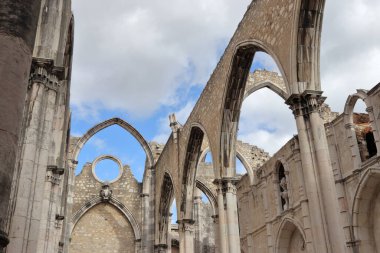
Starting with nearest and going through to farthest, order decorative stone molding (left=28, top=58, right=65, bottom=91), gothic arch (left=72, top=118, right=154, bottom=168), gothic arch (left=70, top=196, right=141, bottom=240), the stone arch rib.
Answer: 1. decorative stone molding (left=28, top=58, right=65, bottom=91)
2. gothic arch (left=70, top=196, right=141, bottom=240)
3. gothic arch (left=72, top=118, right=154, bottom=168)
4. the stone arch rib

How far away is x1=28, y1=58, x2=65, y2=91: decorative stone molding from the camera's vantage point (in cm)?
686

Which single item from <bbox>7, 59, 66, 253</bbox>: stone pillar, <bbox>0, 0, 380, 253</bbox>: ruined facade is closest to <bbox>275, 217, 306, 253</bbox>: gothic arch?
<bbox>0, 0, 380, 253</bbox>: ruined facade

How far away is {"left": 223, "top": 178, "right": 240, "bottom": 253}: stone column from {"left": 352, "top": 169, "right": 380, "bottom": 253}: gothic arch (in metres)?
3.01

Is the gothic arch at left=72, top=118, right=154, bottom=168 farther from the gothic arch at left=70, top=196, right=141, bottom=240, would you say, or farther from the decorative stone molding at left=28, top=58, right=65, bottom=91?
the decorative stone molding at left=28, top=58, right=65, bottom=91

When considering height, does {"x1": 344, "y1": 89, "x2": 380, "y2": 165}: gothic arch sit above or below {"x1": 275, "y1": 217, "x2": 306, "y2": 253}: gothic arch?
above

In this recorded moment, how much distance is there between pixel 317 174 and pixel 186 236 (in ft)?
26.2

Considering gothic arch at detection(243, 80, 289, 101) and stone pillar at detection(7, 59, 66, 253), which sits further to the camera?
gothic arch at detection(243, 80, 289, 101)

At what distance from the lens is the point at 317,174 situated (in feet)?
23.5

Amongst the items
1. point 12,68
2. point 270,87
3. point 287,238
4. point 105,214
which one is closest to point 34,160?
point 12,68

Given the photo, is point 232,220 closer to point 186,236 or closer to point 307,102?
point 186,236

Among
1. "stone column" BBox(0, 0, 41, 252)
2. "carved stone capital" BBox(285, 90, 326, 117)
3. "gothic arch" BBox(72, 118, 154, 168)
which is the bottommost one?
"stone column" BBox(0, 0, 41, 252)

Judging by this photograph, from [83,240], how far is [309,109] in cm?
1249

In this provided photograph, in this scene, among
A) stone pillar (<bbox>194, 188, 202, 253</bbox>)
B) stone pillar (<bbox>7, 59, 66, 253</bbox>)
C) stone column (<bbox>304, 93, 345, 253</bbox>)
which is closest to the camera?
stone pillar (<bbox>7, 59, 66, 253</bbox>)

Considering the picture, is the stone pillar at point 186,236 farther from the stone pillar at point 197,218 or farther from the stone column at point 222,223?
the stone pillar at point 197,218
